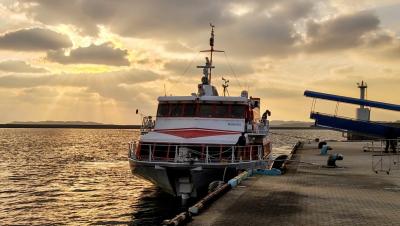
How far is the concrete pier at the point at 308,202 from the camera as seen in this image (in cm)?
1288

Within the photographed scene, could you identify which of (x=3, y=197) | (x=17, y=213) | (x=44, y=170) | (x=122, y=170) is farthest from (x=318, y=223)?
(x=44, y=170)

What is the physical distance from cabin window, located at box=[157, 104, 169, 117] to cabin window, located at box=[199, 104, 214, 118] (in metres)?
2.03

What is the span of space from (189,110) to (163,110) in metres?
1.67

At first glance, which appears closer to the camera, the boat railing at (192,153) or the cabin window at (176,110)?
the boat railing at (192,153)

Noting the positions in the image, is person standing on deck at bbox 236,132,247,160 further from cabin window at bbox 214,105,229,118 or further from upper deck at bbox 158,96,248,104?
upper deck at bbox 158,96,248,104

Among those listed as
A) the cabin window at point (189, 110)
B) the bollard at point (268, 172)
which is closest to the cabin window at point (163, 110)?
the cabin window at point (189, 110)

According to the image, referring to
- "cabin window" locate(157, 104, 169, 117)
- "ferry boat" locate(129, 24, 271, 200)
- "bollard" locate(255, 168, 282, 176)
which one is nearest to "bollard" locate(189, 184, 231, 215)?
"ferry boat" locate(129, 24, 271, 200)

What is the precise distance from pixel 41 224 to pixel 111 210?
13.4ft

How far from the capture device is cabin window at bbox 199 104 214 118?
25.4 metres

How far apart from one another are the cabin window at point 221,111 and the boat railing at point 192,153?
2451 mm

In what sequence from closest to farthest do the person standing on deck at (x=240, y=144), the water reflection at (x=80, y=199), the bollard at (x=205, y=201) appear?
the bollard at (x=205, y=201) < the water reflection at (x=80, y=199) < the person standing on deck at (x=240, y=144)

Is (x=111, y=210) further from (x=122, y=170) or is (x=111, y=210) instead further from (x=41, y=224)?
(x=122, y=170)

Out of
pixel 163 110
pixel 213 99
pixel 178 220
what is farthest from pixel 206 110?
pixel 178 220

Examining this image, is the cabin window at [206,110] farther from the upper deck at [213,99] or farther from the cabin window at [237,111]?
the cabin window at [237,111]
